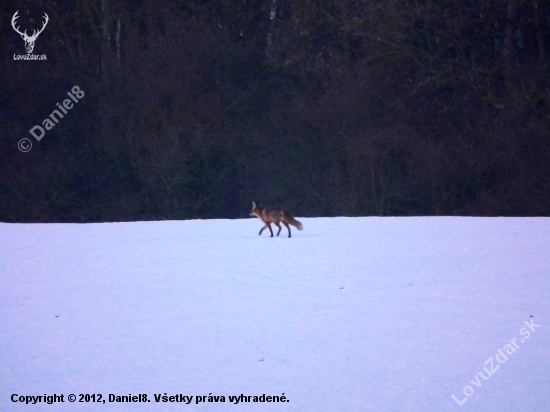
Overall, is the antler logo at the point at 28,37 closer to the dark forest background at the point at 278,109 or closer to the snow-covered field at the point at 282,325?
the dark forest background at the point at 278,109

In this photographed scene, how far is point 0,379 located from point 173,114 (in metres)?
19.9

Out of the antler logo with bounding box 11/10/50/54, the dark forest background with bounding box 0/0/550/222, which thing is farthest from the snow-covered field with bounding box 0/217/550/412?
the antler logo with bounding box 11/10/50/54

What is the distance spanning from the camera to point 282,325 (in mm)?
6043

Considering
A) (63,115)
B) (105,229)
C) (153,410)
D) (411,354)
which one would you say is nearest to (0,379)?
(153,410)

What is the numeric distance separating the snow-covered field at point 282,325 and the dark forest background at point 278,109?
40.3ft

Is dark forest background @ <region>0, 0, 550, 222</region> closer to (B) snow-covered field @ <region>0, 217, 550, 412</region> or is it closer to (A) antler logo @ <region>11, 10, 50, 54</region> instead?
(A) antler logo @ <region>11, 10, 50, 54</region>

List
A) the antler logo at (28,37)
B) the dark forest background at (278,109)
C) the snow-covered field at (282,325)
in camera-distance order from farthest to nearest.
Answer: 1. the antler logo at (28,37)
2. the dark forest background at (278,109)
3. the snow-covered field at (282,325)

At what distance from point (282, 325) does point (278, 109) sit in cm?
1940

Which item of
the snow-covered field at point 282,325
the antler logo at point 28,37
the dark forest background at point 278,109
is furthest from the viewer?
the antler logo at point 28,37

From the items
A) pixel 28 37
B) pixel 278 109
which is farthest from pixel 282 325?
pixel 28 37

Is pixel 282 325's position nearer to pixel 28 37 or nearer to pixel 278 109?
pixel 278 109

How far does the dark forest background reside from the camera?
22453 mm

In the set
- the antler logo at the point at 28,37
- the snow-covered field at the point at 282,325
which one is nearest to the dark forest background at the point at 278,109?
the antler logo at the point at 28,37

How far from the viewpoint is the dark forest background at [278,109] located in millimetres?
22453
